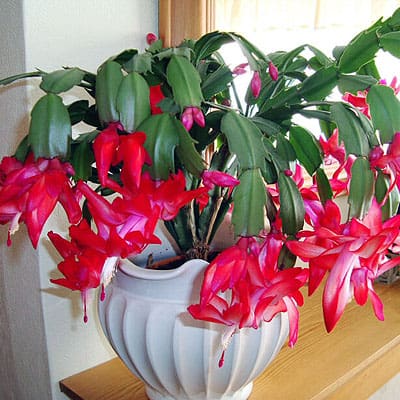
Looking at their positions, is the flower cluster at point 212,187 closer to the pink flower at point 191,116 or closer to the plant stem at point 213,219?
the pink flower at point 191,116

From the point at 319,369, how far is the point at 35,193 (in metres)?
0.64

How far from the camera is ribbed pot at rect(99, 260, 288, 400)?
672 mm

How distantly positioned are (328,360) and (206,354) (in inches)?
15.2

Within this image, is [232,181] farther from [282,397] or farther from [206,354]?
[282,397]

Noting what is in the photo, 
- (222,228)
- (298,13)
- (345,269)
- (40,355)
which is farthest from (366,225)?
(298,13)

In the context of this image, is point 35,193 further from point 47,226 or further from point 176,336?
point 47,226

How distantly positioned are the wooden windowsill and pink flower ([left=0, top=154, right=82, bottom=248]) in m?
0.44

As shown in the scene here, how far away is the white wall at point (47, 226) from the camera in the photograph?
84cm

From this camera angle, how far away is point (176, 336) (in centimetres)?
68

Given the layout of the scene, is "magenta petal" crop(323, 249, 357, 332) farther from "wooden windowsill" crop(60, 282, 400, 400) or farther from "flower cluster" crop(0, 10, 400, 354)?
"wooden windowsill" crop(60, 282, 400, 400)

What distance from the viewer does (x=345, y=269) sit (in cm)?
51

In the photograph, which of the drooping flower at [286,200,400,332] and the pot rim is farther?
the pot rim

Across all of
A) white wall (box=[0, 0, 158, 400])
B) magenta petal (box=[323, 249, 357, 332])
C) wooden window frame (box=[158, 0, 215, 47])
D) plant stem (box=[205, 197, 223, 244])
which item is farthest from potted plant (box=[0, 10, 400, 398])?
wooden window frame (box=[158, 0, 215, 47])

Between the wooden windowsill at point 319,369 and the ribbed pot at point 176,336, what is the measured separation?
0.16m
